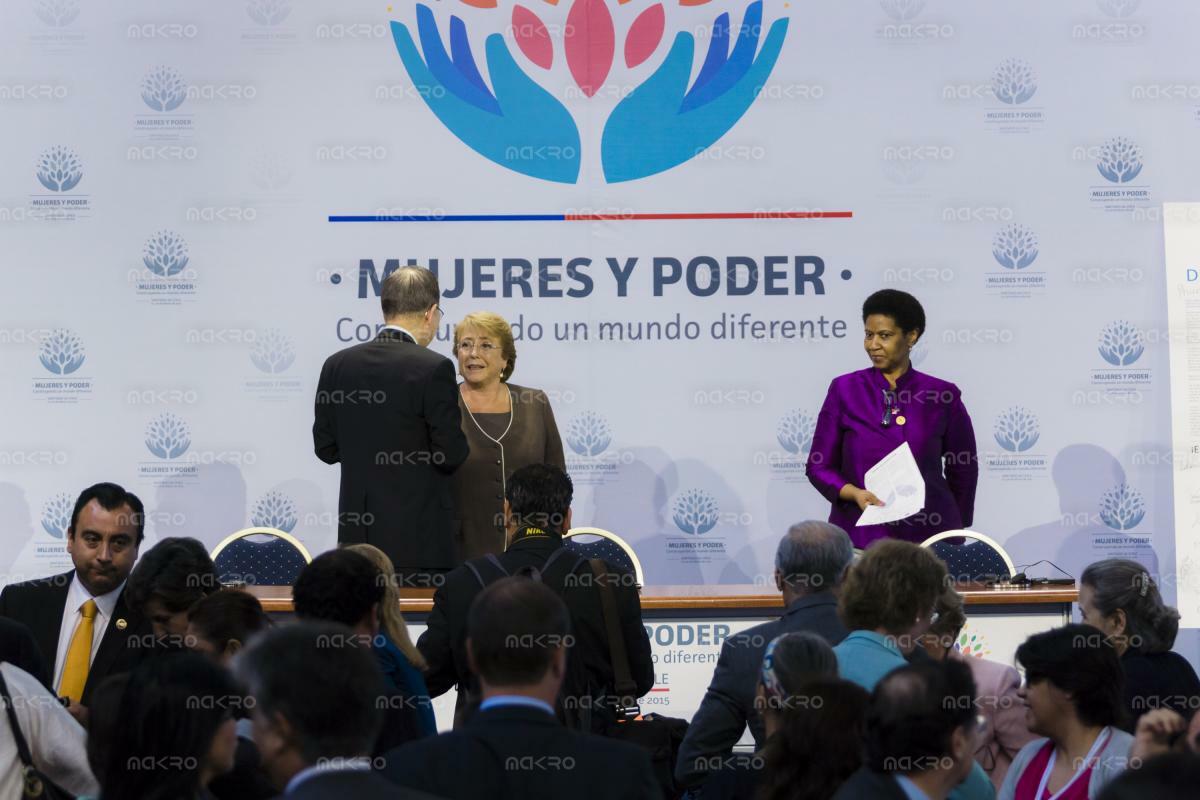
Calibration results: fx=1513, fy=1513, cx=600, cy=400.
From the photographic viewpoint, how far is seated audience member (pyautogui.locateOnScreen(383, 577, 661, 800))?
232 cm

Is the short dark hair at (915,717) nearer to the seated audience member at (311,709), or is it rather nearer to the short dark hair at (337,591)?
the seated audience member at (311,709)

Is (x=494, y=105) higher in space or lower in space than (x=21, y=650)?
higher

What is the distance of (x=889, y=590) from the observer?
3.37 m

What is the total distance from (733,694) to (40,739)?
159cm

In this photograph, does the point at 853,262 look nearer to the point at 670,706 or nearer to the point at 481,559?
the point at 670,706

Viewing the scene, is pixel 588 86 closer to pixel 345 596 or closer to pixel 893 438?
pixel 893 438

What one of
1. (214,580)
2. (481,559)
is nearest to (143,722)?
(214,580)

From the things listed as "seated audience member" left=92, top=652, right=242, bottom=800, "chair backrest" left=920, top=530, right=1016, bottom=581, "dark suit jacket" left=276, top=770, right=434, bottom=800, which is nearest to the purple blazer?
"chair backrest" left=920, top=530, right=1016, bottom=581

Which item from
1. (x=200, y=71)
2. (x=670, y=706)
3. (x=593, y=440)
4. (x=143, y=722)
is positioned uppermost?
(x=200, y=71)

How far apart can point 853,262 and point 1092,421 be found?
1435 millimetres

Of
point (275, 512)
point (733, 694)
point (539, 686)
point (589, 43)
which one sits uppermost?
point (589, 43)

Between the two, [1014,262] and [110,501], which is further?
[1014,262]

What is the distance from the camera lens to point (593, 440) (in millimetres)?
7605

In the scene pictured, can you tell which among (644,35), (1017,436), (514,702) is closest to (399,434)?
(514,702)
